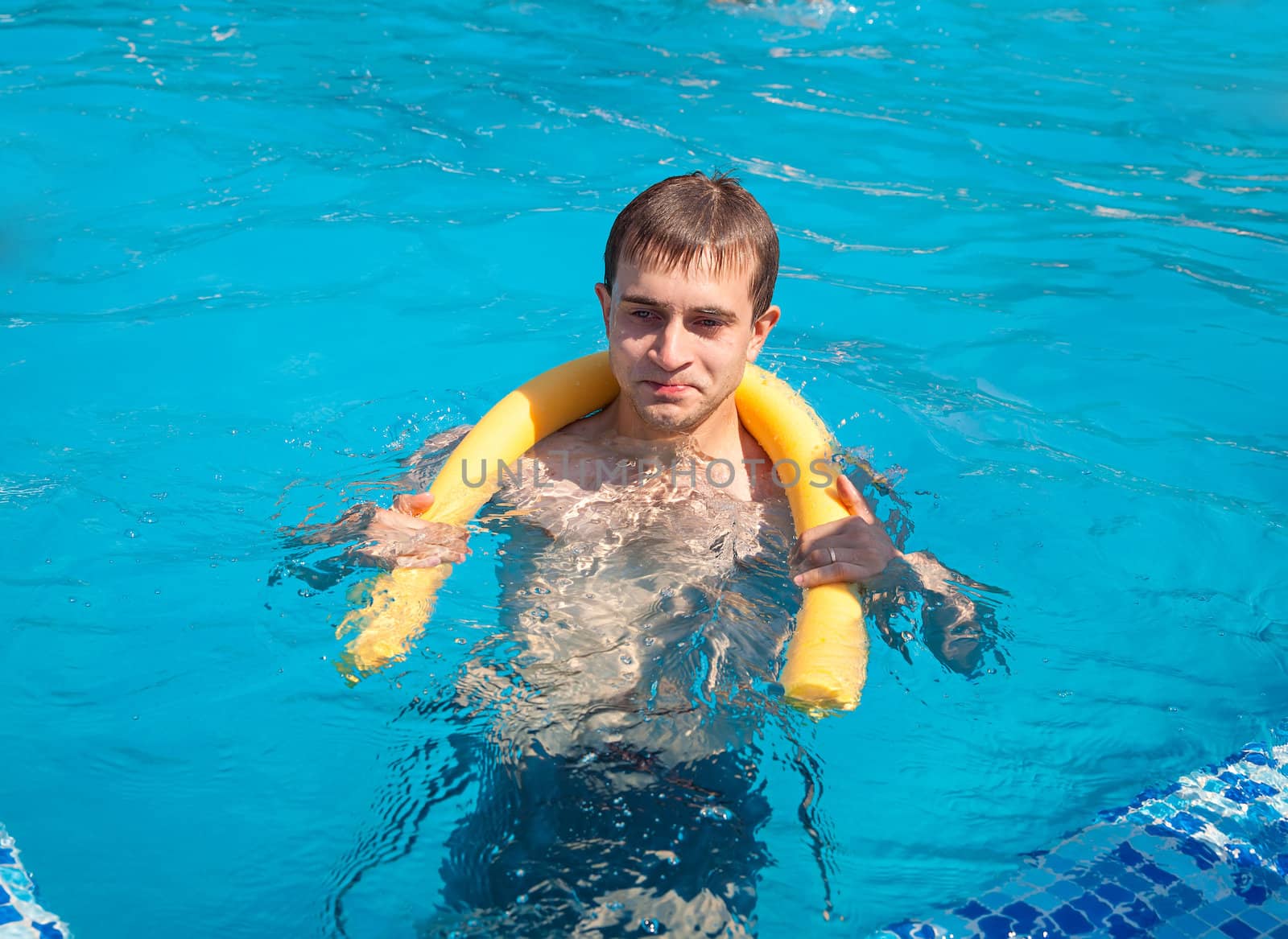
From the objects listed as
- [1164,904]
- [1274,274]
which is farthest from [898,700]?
[1274,274]

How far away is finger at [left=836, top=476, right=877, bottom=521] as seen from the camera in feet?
13.2

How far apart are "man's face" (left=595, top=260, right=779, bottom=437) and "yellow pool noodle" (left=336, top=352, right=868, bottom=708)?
0.36 metres

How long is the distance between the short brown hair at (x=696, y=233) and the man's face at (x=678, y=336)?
46 millimetres

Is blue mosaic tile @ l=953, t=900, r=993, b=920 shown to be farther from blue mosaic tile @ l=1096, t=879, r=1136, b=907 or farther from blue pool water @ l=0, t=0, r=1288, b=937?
blue mosaic tile @ l=1096, t=879, r=1136, b=907

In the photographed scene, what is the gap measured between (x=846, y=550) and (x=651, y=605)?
646mm

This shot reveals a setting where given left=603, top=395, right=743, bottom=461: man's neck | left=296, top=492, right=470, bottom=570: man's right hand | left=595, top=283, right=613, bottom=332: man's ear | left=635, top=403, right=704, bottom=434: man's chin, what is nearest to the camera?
left=296, top=492, right=470, bottom=570: man's right hand

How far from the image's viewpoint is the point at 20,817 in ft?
11.5

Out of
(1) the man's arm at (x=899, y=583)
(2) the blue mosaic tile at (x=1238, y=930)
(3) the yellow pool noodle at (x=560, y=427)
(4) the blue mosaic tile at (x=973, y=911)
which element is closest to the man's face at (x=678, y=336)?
(3) the yellow pool noodle at (x=560, y=427)

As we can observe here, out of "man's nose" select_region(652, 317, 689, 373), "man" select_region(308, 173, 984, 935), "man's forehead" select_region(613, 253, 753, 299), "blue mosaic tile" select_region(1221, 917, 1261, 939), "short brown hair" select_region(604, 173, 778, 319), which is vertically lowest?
"blue mosaic tile" select_region(1221, 917, 1261, 939)

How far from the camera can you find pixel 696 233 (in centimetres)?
392

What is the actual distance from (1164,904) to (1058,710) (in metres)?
0.82

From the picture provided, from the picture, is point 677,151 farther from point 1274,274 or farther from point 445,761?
point 445,761

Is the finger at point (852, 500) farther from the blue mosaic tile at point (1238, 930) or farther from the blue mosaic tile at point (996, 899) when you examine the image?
the blue mosaic tile at point (1238, 930)

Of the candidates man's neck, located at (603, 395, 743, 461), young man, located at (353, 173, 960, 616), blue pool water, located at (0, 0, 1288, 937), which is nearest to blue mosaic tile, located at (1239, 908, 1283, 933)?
blue pool water, located at (0, 0, 1288, 937)
